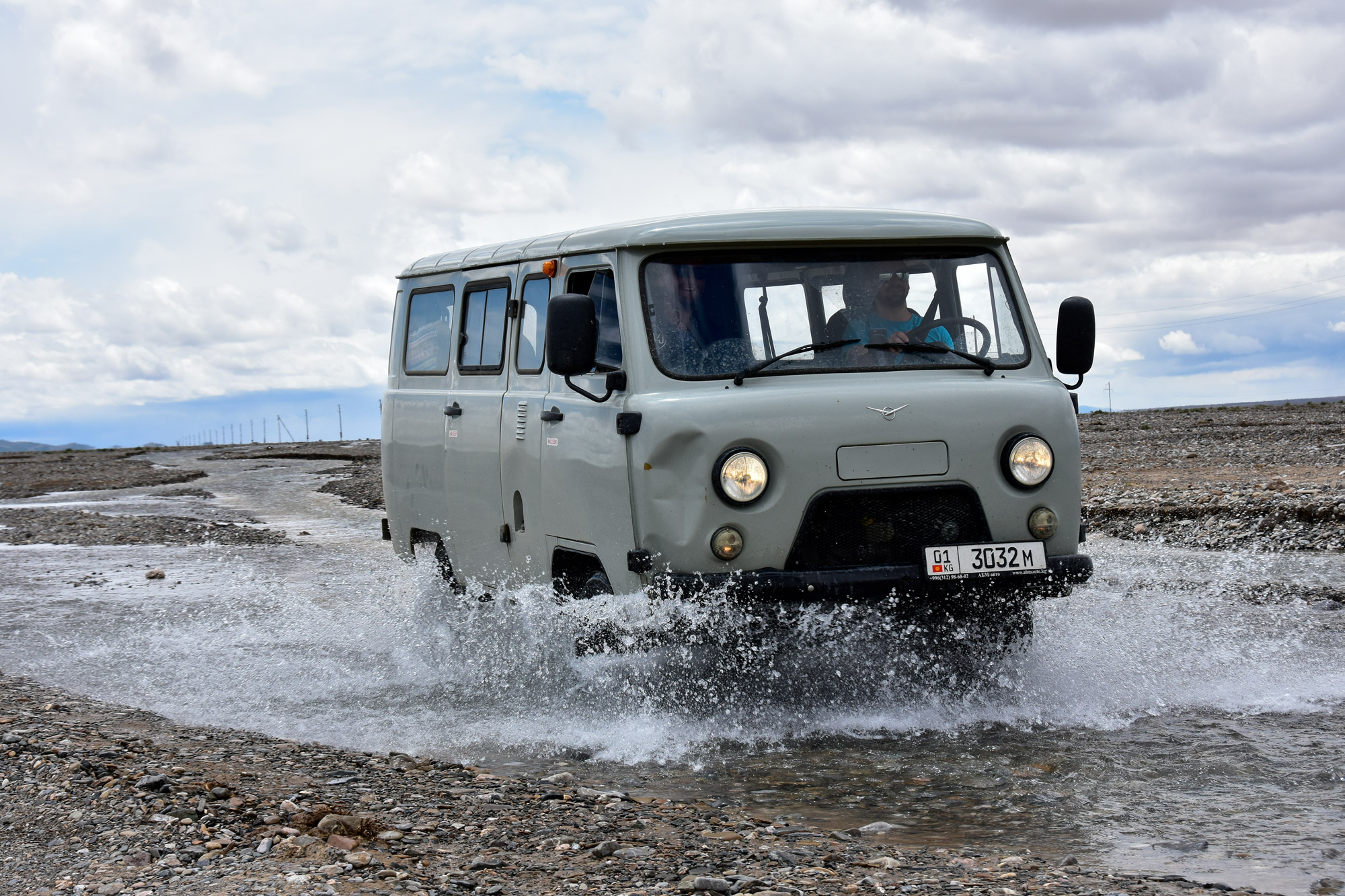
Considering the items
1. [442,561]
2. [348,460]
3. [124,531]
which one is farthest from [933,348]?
[348,460]

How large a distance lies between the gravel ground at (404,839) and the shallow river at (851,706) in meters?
0.33

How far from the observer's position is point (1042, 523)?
6.61 m

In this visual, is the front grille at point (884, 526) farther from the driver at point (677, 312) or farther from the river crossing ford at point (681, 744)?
the driver at point (677, 312)

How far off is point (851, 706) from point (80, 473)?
115 feet

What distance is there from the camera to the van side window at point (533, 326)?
7.61m

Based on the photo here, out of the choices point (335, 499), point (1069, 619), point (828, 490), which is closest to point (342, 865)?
point (828, 490)

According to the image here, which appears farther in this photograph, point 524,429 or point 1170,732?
point 524,429

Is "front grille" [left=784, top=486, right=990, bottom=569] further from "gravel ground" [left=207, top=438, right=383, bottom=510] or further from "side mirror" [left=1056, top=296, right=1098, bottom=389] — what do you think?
"gravel ground" [left=207, top=438, right=383, bottom=510]

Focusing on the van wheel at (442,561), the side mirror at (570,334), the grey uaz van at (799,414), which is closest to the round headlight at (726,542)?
the grey uaz van at (799,414)

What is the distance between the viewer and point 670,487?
20.5 ft

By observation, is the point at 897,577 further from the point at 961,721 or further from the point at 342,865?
the point at 342,865

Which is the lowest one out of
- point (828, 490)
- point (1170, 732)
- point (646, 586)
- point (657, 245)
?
point (1170, 732)

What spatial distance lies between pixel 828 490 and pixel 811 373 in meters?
0.63

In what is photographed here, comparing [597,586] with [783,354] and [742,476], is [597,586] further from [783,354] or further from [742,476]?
[783,354]
